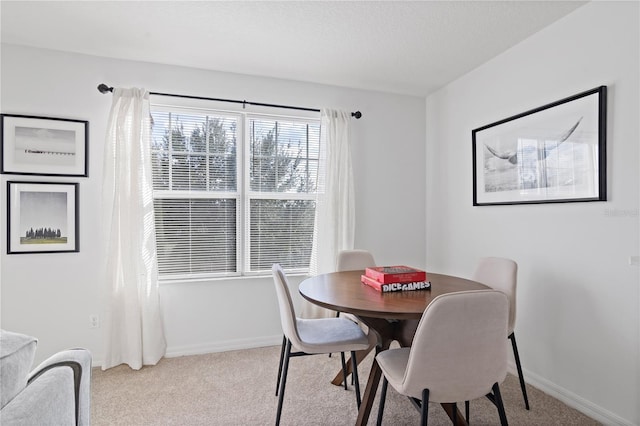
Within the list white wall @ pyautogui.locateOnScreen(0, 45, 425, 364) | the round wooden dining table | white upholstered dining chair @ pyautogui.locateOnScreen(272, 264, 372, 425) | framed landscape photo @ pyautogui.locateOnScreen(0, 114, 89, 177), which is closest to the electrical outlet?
white wall @ pyautogui.locateOnScreen(0, 45, 425, 364)

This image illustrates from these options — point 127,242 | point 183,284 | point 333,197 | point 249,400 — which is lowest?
point 249,400

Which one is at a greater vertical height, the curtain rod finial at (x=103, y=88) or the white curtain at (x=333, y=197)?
the curtain rod finial at (x=103, y=88)

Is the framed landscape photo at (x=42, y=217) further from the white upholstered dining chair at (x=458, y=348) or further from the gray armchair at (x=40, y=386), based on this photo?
the white upholstered dining chair at (x=458, y=348)

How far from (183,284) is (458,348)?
2.42 meters

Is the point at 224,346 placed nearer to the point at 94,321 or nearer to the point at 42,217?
the point at 94,321

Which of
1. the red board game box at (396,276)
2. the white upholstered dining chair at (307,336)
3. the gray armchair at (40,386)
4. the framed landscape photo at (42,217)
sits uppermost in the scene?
the framed landscape photo at (42,217)

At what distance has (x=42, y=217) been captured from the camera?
2729 millimetres

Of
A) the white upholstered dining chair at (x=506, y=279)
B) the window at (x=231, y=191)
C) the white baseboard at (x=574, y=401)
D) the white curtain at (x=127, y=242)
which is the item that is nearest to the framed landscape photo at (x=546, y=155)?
the white upholstered dining chair at (x=506, y=279)

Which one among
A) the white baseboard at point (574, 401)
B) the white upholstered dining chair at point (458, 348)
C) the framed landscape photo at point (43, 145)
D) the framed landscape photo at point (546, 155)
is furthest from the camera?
the framed landscape photo at point (43, 145)

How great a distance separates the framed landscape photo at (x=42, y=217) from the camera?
2.66 meters

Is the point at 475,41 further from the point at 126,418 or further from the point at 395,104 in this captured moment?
A: the point at 126,418

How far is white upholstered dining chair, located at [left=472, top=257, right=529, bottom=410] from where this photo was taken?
224 centimetres

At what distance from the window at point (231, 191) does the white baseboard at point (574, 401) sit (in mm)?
2039

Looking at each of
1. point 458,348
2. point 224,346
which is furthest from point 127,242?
point 458,348
